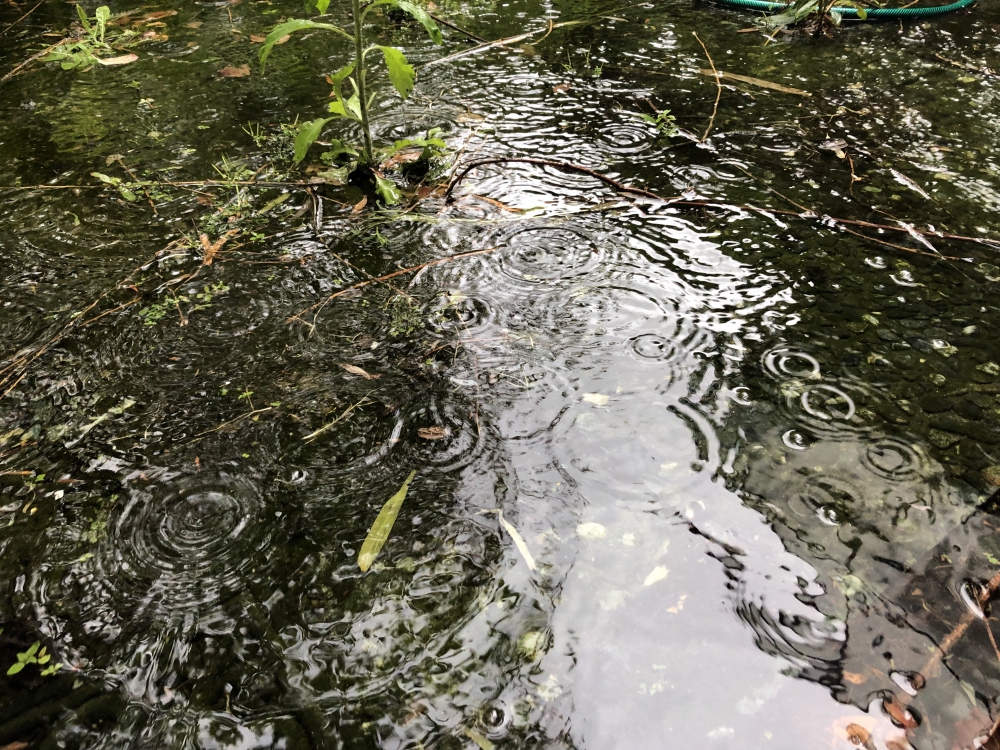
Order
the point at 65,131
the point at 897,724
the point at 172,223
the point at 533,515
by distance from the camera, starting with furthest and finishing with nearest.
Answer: the point at 65,131 → the point at 172,223 → the point at 533,515 → the point at 897,724

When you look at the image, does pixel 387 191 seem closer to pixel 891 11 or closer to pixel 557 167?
pixel 557 167

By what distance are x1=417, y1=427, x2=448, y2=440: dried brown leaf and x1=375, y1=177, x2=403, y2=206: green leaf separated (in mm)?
1244

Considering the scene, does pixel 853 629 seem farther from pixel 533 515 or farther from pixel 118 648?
pixel 118 648

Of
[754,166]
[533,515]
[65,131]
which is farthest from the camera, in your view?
[65,131]

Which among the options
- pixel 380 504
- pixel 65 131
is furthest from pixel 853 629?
pixel 65 131

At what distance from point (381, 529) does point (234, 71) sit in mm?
3444

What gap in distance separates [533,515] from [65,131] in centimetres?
333

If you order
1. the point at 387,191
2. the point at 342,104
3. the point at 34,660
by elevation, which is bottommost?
the point at 34,660

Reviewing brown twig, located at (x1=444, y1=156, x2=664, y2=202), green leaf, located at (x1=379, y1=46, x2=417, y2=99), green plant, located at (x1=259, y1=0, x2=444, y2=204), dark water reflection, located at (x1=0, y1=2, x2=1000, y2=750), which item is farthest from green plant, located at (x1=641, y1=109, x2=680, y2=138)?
green leaf, located at (x1=379, y1=46, x2=417, y2=99)

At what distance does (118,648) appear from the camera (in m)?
1.37

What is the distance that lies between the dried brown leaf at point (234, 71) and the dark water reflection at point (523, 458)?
37.3 inches

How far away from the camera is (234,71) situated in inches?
151

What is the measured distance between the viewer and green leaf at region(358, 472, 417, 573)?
152 cm

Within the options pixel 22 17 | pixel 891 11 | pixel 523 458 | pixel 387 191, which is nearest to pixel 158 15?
pixel 22 17
